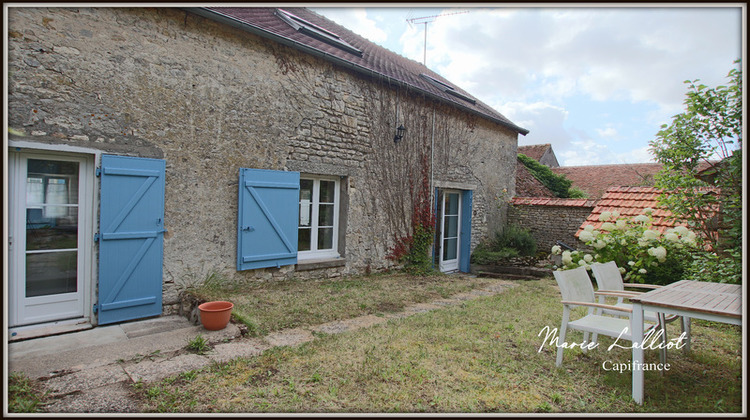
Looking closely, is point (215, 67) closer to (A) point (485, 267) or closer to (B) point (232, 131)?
(B) point (232, 131)

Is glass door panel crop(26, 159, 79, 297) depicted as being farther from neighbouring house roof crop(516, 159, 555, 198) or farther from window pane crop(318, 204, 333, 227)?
neighbouring house roof crop(516, 159, 555, 198)

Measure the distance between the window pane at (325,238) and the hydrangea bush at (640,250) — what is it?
3832 mm

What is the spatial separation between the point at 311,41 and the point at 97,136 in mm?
3382

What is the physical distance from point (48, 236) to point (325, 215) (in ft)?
11.8

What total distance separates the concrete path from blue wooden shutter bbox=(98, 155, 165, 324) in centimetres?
24

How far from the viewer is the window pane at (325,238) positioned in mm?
6562

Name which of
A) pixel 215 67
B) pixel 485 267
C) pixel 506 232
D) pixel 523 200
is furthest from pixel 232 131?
pixel 523 200

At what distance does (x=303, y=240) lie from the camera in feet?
20.7

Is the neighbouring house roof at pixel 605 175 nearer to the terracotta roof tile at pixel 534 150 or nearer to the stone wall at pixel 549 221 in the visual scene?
the terracotta roof tile at pixel 534 150

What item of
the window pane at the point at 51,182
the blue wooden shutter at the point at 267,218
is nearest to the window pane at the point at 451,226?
the blue wooden shutter at the point at 267,218

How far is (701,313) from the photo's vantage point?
8.32 feet

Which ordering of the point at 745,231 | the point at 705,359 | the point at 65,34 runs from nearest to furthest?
the point at 745,231 → the point at 705,359 → the point at 65,34

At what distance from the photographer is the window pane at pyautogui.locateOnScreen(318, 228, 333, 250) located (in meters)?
6.56

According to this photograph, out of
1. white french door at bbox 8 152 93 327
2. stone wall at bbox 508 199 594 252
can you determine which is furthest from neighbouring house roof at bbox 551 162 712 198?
white french door at bbox 8 152 93 327
